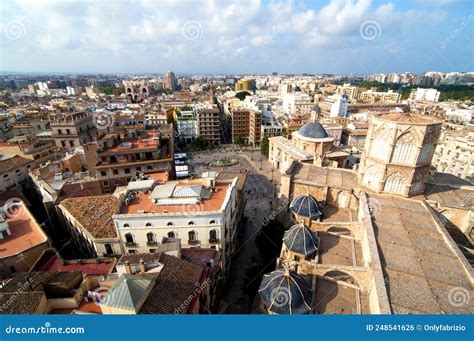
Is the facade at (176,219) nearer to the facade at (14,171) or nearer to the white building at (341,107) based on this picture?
the facade at (14,171)

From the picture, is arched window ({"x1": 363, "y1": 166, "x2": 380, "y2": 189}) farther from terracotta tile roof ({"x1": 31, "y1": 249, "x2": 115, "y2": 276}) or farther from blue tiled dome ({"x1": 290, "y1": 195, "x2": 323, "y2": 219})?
terracotta tile roof ({"x1": 31, "y1": 249, "x2": 115, "y2": 276})

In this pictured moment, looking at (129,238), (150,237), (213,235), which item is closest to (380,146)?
(213,235)

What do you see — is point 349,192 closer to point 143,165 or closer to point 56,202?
point 143,165

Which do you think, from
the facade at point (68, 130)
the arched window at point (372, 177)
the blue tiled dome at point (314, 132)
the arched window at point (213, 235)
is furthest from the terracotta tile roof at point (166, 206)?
the facade at point (68, 130)

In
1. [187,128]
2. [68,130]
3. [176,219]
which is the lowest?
[187,128]

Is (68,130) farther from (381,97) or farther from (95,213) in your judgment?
(381,97)
